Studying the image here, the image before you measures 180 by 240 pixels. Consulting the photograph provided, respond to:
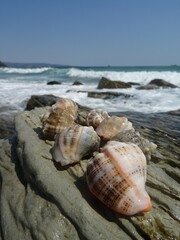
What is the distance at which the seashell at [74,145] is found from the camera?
11.1ft

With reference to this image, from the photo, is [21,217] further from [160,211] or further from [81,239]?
[160,211]

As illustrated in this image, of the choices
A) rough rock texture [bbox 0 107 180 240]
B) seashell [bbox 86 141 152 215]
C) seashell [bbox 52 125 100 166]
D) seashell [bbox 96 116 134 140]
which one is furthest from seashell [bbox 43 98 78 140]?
seashell [bbox 86 141 152 215]

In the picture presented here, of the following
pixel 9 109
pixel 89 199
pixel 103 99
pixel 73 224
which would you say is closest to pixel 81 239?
pixel 73 224

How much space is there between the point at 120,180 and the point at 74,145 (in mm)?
789

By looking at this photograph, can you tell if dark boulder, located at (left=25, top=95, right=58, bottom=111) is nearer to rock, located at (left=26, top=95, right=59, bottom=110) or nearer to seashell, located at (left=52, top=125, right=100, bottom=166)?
rock, located at (left=26, top=95, right=59, bottom=110)

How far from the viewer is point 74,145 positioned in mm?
3371

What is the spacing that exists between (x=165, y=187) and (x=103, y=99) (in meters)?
11.2

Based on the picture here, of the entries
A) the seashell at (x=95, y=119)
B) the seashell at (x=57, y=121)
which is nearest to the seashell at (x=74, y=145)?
the seashell at (x=57, y=121)

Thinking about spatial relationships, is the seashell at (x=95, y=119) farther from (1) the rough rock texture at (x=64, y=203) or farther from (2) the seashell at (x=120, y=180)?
(2) the seashell at (x=120, y=180)

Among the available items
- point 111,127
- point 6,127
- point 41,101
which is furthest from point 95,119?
point 41,101

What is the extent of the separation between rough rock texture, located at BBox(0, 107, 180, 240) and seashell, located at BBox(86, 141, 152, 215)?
0.47 feet

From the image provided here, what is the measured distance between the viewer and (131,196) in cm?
266

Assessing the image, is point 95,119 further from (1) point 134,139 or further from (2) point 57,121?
(1) point 134,139

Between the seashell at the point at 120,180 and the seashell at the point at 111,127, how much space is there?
90cm
